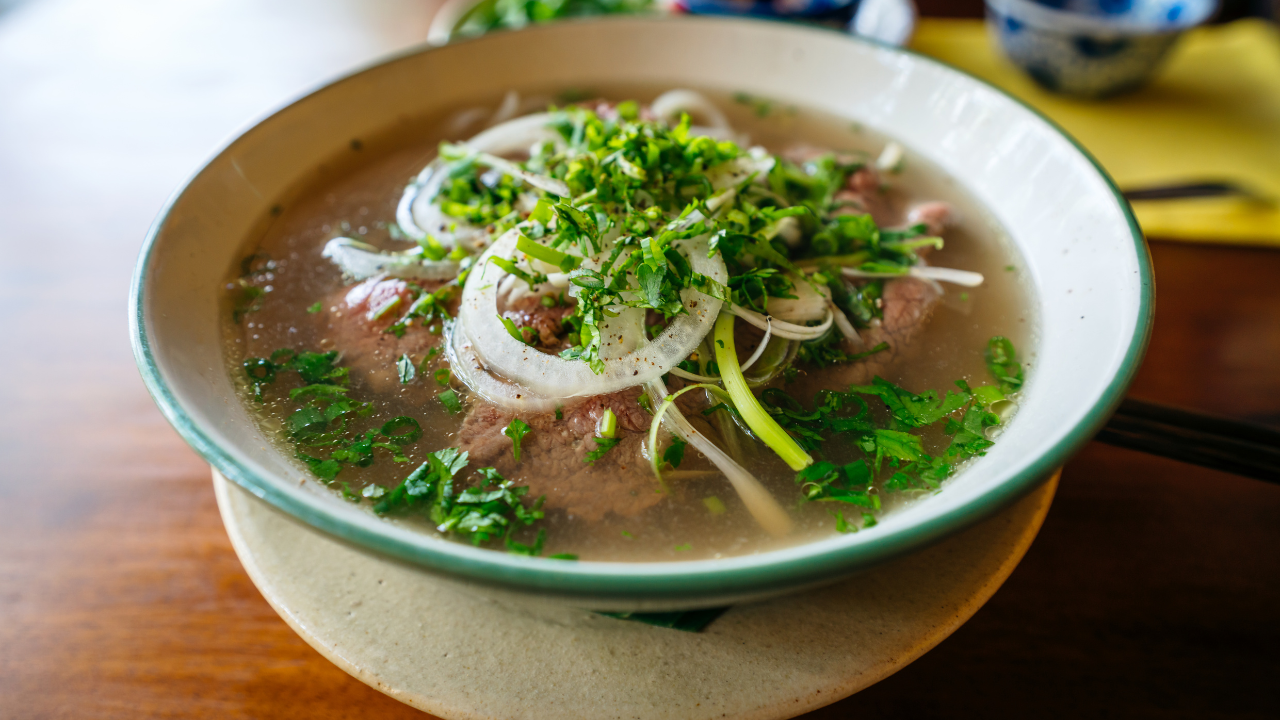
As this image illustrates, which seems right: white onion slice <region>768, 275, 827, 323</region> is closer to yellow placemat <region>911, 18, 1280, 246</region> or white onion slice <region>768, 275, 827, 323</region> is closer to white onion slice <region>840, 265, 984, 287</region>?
white onion slice <region>840, 265, 984, 287</region>

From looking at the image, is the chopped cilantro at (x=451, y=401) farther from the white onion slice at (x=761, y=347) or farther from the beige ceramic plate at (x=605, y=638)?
the white onion slice at (x=761, y=347)

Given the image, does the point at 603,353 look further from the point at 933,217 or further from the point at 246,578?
the point at 933,217

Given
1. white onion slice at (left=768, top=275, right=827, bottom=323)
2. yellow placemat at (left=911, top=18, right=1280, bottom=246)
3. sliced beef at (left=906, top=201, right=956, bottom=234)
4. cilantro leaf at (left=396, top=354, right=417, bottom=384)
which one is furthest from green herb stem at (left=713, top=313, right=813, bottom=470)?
yellow placemat at (left=911, top=18, right=1280, bottom=246)

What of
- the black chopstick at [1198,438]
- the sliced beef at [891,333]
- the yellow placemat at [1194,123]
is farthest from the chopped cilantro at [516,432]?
the yellow placemat at [1194,123]

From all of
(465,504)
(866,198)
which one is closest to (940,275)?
(866,198)

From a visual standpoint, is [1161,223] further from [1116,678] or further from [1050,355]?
[1116,678]

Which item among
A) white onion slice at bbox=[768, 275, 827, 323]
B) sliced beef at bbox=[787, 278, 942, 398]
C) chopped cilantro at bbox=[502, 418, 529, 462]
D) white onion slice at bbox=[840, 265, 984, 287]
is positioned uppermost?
white onion slice at bbox=[768, 275, 827, 323]
